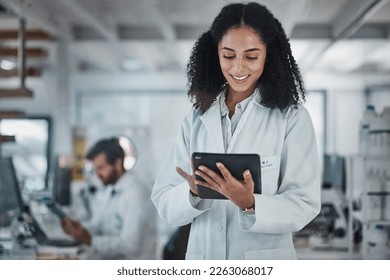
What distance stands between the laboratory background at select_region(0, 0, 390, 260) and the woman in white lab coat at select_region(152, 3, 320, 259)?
0.34 ft

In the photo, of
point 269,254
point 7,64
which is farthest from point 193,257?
point 7,64

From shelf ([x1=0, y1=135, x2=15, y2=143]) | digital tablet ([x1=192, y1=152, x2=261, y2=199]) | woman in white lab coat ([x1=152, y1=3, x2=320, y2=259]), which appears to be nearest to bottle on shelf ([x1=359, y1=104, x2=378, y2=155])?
woman in white lab coat ([x1=152, y1=3, x2=320, y2=259])

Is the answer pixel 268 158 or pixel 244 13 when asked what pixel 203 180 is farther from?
pixel 244 13

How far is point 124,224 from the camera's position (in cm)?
251

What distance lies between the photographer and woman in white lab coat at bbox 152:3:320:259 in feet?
5.99

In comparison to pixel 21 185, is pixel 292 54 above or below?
above

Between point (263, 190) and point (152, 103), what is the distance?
2.31 feet

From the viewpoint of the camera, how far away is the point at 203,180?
5.77 feet

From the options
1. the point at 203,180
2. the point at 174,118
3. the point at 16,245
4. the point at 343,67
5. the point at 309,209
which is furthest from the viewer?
the point at 16,245

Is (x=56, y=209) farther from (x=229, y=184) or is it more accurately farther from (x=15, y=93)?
(x=229, y=184)

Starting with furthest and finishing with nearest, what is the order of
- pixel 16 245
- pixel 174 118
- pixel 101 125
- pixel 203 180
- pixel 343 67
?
pixel 16 245, pixel 101 125, pixel 343 67, pixel 174 118, pixel 203 180

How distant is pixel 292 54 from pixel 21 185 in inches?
53.9

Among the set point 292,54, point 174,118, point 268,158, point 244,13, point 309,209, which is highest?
point 244,13
